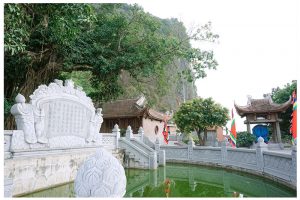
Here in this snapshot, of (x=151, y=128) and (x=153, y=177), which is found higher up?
(x=151, y=128)

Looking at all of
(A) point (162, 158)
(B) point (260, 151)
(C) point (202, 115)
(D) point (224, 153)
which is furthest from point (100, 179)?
(C) point (202, 115)

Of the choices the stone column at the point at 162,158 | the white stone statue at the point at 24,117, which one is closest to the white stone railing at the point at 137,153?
the stone column at the point at 162,158

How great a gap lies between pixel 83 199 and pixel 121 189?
0.43 metres

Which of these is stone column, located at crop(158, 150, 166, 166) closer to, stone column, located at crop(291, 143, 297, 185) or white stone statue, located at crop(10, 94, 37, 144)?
stone column, located at crop(291, 143, 297, 185)

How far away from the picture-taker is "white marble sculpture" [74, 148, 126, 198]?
2496 millimetres

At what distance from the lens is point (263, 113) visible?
63.1 feet

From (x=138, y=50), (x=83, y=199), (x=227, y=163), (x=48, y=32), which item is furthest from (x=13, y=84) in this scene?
(x=227, y=163)

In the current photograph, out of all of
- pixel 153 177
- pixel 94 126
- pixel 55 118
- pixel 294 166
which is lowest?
pixel 153 177

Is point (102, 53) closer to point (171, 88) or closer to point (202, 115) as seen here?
point (202, 115)

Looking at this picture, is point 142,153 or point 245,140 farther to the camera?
point 245,140

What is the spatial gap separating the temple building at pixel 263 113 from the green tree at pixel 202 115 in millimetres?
3272

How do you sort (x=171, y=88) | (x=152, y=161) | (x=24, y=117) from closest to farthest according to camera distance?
(x=24, y=117) → (x=152, y=161) → (x=171, y=88)

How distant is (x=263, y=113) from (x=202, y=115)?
6.22 m

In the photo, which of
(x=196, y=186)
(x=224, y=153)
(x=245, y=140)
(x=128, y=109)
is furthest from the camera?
(x=128, y=109)
